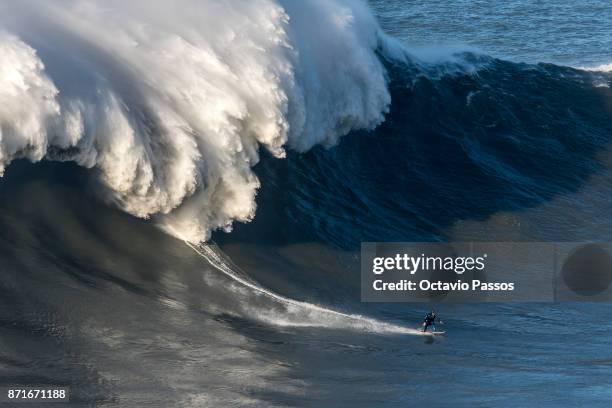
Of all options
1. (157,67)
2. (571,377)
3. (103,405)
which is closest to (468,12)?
(157,67)

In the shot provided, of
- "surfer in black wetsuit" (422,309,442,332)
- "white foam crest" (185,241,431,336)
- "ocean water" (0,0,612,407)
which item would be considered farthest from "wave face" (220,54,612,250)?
"surfer in black wetsuit" (422,309,442,332)

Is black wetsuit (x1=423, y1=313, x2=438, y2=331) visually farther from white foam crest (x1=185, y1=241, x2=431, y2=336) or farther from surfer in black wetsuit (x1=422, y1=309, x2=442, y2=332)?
white foam crest (x1=185, y1=241, x2=431, y2=336)

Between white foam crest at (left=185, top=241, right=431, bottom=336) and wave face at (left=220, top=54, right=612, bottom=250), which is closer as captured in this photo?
white foam crest at (left=185, top=241, right=431, bottom=336)

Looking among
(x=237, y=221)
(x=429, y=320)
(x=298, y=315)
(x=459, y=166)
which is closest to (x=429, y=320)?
(x=429, y=320)

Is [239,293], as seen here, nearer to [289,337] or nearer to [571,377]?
[289,337]

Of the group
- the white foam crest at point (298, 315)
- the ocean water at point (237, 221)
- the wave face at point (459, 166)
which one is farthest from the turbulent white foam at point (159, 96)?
the wave face at point (459, 166)

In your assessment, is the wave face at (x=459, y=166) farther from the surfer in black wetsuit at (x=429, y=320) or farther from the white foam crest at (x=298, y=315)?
the surfer in black wetsuit at (x=429, y=320)

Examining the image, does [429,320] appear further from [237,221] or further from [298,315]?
[237,221]
